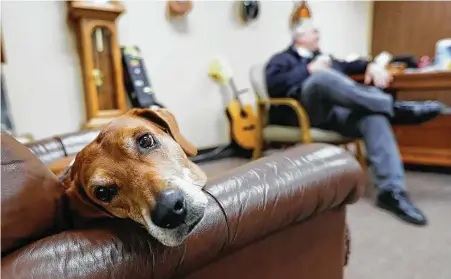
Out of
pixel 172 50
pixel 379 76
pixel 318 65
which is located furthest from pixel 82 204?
pixel 172 50

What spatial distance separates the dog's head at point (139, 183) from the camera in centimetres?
76

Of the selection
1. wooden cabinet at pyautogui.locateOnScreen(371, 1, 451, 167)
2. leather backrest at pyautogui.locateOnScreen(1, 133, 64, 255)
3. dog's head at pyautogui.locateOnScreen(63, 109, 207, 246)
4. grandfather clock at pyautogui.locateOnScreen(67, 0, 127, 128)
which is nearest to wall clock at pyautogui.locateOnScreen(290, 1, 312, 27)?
wooden cabinet at pyautogui.locateOnScreen(371, 1, 451, 167)

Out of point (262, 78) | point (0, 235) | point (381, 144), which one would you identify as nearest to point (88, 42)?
point (262, 78)

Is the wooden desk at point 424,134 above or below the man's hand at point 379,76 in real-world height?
below

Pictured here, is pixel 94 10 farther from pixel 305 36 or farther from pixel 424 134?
pixel 424 134

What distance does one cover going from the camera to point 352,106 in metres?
2.48

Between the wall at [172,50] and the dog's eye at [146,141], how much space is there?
6.92 feet

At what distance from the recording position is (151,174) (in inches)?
32.0

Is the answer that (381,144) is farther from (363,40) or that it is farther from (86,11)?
(363,40)

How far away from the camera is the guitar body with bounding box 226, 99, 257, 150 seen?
3.71 metres

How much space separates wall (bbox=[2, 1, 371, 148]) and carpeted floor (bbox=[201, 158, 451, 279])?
1.38 meters

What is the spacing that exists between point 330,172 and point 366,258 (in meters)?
0.91

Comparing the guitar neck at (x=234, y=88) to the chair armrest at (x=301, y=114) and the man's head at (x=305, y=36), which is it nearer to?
the man's head at (x=305, y=36)

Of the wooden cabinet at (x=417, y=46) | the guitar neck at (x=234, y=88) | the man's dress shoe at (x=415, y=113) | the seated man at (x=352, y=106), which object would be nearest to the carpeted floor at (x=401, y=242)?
the seated man at (x=352, y=106)
